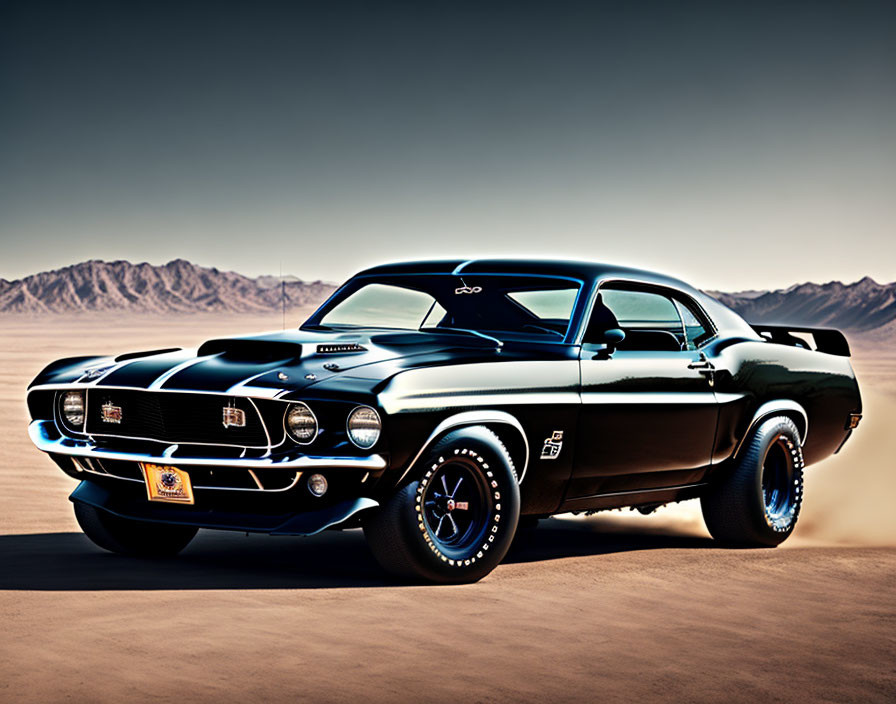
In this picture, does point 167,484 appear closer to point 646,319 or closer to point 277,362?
point 277,362

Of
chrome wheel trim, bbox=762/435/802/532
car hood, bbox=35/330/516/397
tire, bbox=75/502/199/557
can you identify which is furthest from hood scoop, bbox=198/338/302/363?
chrome wheel trim, bbox=762/435/802/532

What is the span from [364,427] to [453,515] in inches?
30.6

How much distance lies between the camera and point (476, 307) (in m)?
8.45

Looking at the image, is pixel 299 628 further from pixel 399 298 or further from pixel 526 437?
pixel 399 298

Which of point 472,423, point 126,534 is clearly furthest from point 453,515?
point 126,534

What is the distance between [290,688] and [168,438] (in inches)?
93.7

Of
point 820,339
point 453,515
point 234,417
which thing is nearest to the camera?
point 234,417

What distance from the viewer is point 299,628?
605cm

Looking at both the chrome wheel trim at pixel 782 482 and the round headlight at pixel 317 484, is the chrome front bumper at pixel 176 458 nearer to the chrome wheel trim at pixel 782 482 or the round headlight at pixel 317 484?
the round headlight at pixel 317 484

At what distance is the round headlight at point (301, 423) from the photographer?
6.85 m

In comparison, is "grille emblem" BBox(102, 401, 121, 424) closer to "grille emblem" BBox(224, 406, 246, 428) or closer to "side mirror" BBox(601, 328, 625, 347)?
"grille emblem" BBox(224, 406, 246, 428)

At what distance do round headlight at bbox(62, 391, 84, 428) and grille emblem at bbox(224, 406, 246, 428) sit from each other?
109cm

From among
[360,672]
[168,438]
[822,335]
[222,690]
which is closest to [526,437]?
[168,438]

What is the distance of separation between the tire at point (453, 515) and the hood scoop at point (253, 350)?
920mm
